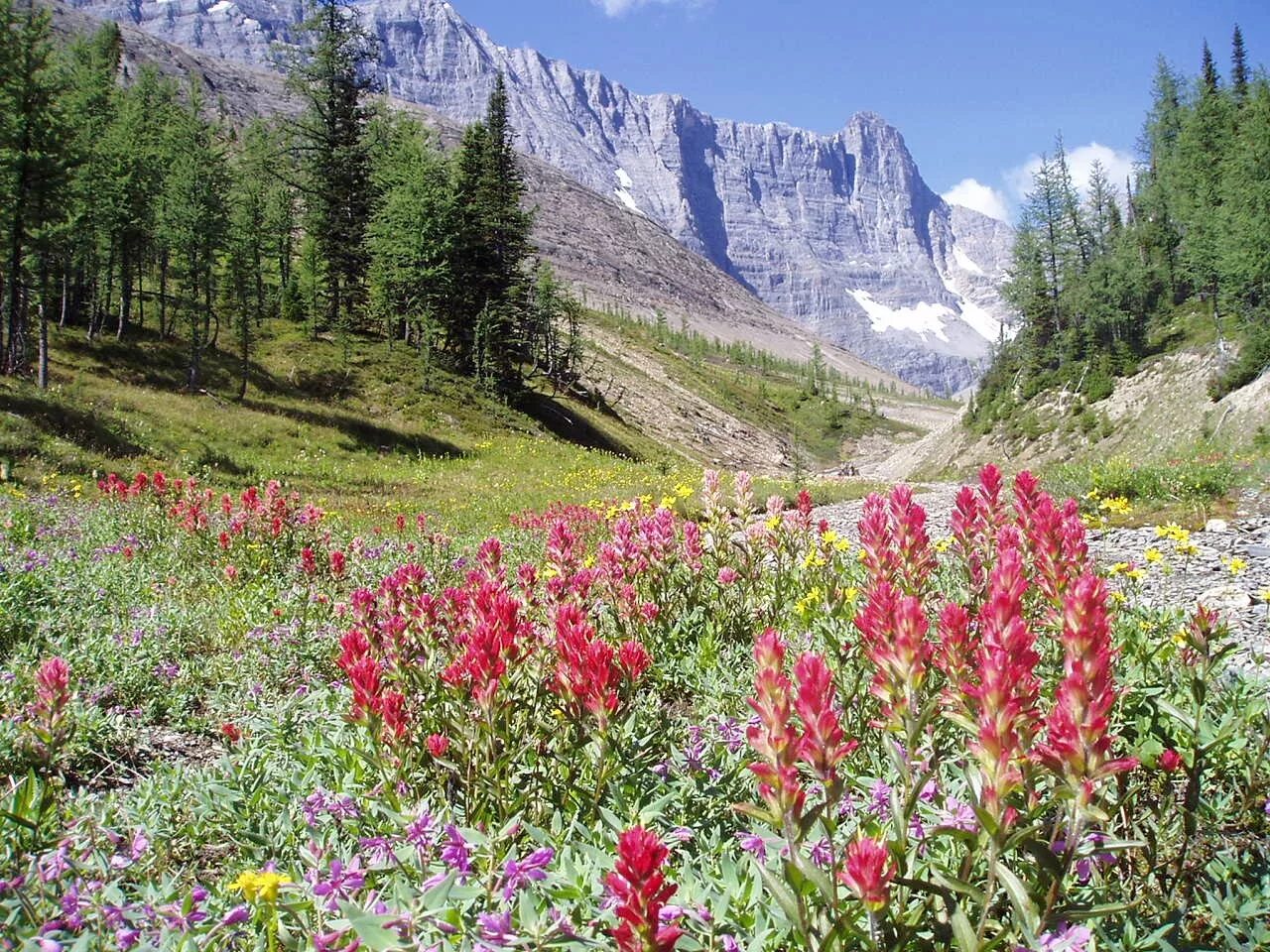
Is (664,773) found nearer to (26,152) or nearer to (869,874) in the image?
(869,874)

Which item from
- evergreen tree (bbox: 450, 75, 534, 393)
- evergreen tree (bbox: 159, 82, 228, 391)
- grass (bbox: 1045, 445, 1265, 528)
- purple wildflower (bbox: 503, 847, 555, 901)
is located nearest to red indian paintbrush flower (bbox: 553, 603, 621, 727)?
purple wildflower (bbox: 503, 847, 555, 901)

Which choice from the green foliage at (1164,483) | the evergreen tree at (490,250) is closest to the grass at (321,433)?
the evergreen tree at (490,250)

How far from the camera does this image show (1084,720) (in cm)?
163

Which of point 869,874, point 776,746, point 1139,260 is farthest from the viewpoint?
point 1139,260

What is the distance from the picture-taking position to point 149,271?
41.7 metres

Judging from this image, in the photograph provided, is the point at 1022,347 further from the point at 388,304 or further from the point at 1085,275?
the point at 388,304

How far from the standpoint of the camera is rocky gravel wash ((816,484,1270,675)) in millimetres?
6082

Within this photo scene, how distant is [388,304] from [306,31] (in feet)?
76.0

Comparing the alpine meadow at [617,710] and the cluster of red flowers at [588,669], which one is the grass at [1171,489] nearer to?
the alpine meadow at [617,710]

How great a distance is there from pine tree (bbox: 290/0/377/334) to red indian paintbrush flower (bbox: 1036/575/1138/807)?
4291 centimetres

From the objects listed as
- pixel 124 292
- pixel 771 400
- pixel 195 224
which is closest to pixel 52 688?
pixel 195 224

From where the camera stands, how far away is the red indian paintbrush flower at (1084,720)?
1.59 meters

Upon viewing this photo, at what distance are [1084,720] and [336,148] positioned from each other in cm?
4959

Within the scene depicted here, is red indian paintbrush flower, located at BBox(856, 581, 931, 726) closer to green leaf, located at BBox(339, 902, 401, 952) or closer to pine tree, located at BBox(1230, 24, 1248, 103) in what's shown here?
green leaf, located at BBox(339, 902, 401, 952)
